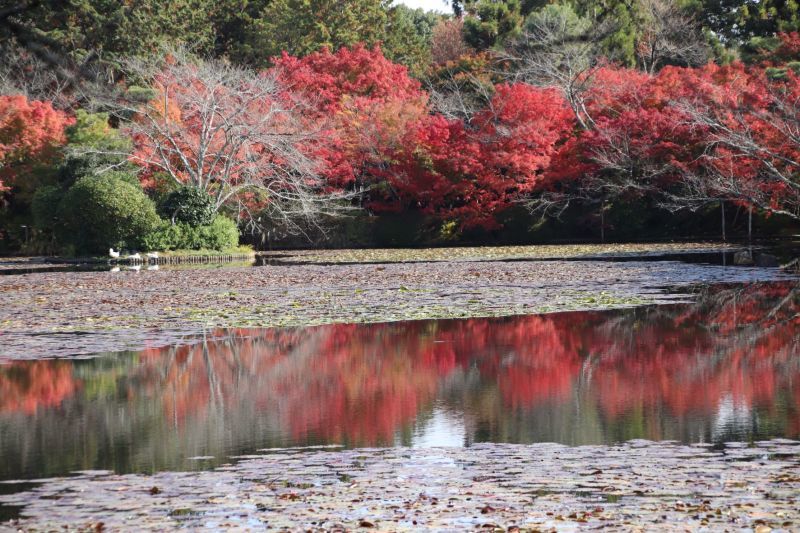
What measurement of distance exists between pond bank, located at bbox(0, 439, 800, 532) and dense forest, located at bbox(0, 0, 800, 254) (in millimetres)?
27124

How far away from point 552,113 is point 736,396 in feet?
111

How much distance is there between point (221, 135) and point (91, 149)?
17.1 ft

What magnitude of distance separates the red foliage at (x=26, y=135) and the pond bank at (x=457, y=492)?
120 feet

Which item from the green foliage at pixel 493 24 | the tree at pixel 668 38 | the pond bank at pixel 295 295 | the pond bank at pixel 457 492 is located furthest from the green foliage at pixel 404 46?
the pond bank at pixel 457 492

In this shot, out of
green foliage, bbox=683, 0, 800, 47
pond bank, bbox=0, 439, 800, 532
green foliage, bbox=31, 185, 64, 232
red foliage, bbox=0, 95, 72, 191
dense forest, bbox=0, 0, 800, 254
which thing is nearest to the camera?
pond bank, bbox=0, 439, 800, 532

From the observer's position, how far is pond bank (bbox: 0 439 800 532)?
19.3 ft

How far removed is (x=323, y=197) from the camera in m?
43.5

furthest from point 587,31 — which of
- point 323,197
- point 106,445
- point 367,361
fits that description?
point 106,445

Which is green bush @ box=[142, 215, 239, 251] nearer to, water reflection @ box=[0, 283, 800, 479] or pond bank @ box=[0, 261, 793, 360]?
pond bank @ box=[0, 261, 793, 360]

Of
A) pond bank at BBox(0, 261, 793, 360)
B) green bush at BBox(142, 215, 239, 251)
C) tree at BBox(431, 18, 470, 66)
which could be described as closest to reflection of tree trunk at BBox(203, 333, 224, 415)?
pond bank at BBox(0, 261, 793, 360)

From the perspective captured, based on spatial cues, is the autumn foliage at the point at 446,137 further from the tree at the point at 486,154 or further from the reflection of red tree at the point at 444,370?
the reflection of red tree at the point at 444,370

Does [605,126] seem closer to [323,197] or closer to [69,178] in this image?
[323,197]

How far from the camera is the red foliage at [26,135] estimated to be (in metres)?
41.3

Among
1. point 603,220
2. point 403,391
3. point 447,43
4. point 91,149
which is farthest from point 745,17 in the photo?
point 403,391
